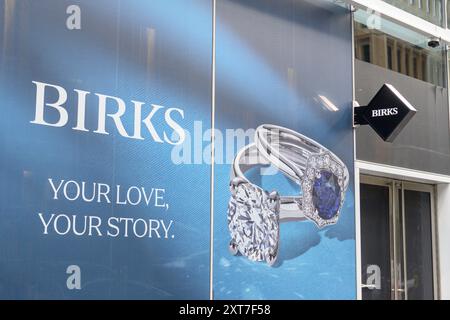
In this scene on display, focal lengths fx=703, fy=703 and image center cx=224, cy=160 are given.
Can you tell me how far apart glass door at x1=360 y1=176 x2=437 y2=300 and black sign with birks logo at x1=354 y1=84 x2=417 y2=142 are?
0.97 m

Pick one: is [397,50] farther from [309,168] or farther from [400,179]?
[309,168]

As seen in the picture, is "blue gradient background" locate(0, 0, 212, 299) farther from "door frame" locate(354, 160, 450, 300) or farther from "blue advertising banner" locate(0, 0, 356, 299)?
"door frame" locate(354, 160, 450, 300)

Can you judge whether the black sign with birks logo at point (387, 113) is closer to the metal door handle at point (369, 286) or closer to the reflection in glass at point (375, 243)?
the reflection in glass at point (375, 243)

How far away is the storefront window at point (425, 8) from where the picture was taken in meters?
9.93

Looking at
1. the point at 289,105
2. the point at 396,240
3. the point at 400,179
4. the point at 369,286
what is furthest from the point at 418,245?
the point at 289,105

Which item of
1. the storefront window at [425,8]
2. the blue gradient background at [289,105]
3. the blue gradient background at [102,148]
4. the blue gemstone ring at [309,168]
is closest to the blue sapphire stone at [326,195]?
the blue gemstone ring at [309,168]

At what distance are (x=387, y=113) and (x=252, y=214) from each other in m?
2.36

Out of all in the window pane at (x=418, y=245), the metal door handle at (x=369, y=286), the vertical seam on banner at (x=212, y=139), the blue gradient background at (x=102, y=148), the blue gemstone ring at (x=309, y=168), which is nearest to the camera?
the blue gradient background at (x=102, y=148)

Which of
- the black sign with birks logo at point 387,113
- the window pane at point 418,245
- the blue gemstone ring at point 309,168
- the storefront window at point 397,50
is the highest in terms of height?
the storefront window at point 397,50

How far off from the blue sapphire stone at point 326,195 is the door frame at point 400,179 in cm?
40

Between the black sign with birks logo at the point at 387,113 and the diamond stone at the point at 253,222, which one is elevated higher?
the black sign with birks logo at the point at 387,113

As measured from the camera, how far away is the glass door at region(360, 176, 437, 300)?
9.52 m

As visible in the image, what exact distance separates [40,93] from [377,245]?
18.0 ft

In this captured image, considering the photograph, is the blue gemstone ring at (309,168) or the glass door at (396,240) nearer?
the blue gemstone ring at (309,168)
